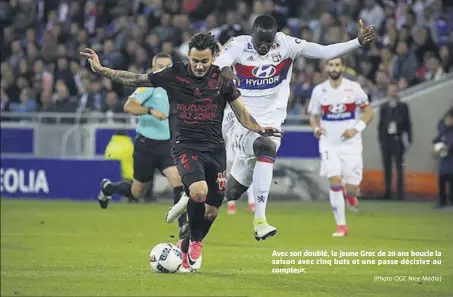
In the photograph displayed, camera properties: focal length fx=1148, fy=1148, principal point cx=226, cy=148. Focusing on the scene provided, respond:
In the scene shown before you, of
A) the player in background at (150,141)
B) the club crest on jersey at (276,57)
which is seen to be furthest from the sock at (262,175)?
the player in background at (150,141)

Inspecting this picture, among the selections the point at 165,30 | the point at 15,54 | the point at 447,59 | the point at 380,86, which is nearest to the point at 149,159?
the point at 380,86

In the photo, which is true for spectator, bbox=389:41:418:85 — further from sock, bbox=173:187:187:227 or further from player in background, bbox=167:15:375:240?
player in background, bbox=167:15:375:240

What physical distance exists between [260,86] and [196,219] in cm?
256

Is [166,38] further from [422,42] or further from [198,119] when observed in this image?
[198,119]

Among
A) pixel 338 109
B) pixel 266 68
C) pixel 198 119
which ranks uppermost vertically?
pixel 266 68

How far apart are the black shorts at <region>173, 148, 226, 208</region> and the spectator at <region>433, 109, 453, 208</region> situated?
11.6 metres

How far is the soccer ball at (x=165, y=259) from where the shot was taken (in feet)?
37.7

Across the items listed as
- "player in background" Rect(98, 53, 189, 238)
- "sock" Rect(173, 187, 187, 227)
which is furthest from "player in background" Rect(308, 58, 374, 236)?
"sock" Rect(173, 187, 187, 227)

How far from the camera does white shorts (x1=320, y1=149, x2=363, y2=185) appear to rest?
17281 mm

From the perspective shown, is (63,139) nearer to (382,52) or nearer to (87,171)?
(87,171)

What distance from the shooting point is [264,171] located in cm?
1309

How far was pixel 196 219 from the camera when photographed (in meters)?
11.6

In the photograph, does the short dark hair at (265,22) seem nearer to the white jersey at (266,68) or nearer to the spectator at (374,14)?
the white jersey at (266,68)

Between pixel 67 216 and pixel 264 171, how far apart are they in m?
8.44
